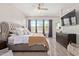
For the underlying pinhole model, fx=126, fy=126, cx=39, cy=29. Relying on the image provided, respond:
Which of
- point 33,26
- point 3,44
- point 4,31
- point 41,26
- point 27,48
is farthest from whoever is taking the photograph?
point 41,26

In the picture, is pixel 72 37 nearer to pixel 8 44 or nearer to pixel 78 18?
pixel 78 18

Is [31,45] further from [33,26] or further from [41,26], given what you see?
[41,26]

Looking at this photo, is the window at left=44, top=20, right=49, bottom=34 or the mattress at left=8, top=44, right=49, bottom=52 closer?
the mattress at left=8, top=44, right=49, bottom=52

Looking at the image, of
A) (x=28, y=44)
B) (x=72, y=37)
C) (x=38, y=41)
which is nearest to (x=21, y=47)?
(x=28, y=44)

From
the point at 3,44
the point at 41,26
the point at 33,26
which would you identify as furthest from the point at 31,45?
the point at 41,26

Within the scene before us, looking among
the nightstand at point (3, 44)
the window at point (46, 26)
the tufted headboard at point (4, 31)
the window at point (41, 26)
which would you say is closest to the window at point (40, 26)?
the window at point (41, 26)

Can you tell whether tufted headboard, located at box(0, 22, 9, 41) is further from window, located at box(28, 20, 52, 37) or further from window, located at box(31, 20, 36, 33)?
window, located at box(31, 20, 36, 33)

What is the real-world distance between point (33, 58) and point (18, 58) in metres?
0.10

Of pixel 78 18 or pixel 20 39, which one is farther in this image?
pixel 78 18

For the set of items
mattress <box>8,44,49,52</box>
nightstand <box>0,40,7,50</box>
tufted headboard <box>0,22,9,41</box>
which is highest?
tufted headboard <box>0,22,9,41</box>

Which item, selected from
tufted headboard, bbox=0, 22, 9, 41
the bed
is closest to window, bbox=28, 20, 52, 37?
tufted headboard, bbox=0, 22, 9, 41

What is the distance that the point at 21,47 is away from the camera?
4.27 metres

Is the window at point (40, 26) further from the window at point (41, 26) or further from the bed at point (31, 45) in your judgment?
the bed at point (31, 45)

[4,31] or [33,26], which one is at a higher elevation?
[33,26]
